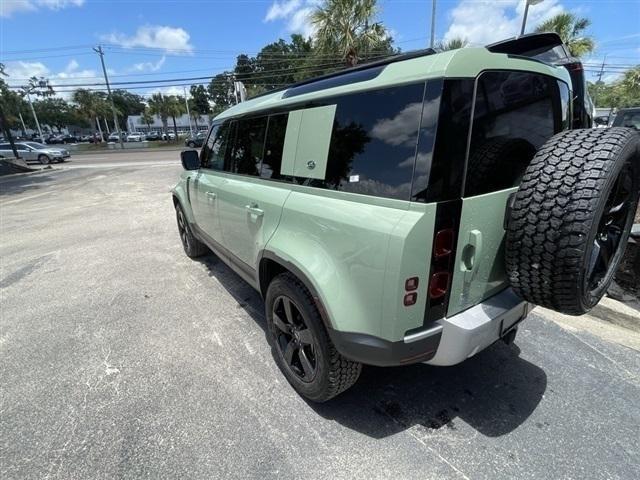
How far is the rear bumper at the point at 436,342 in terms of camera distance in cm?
169

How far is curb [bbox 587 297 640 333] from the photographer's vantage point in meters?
3.09

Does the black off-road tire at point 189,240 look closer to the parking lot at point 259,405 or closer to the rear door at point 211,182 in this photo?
the rear door at point 211,182

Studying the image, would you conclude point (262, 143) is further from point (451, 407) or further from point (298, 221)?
point (451, 407)

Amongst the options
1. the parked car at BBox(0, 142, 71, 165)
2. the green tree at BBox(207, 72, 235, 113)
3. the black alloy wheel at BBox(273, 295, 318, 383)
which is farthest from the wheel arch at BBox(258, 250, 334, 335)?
the green tree at BBox(207, 72, 235, 113)

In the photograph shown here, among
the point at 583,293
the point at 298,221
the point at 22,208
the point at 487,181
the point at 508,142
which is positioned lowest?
the point at 22,208

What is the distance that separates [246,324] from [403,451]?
6.02ft

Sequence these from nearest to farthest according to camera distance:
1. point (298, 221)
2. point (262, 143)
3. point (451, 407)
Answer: point (298, 221) < point (451, 407) < point (262, 143)

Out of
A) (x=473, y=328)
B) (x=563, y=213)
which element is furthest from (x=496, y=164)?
(x=473, y=328)

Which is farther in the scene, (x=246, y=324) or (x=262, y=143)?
(x=246, y=324)

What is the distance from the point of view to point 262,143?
2633 mm

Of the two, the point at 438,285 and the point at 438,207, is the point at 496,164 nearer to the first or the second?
the point at 438,207

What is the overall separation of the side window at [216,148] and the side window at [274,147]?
98 cm

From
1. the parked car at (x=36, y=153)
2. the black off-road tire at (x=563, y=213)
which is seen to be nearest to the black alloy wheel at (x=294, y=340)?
the black off-road tire at (x=563, y=213)

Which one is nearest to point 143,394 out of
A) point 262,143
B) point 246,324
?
point 246,324
